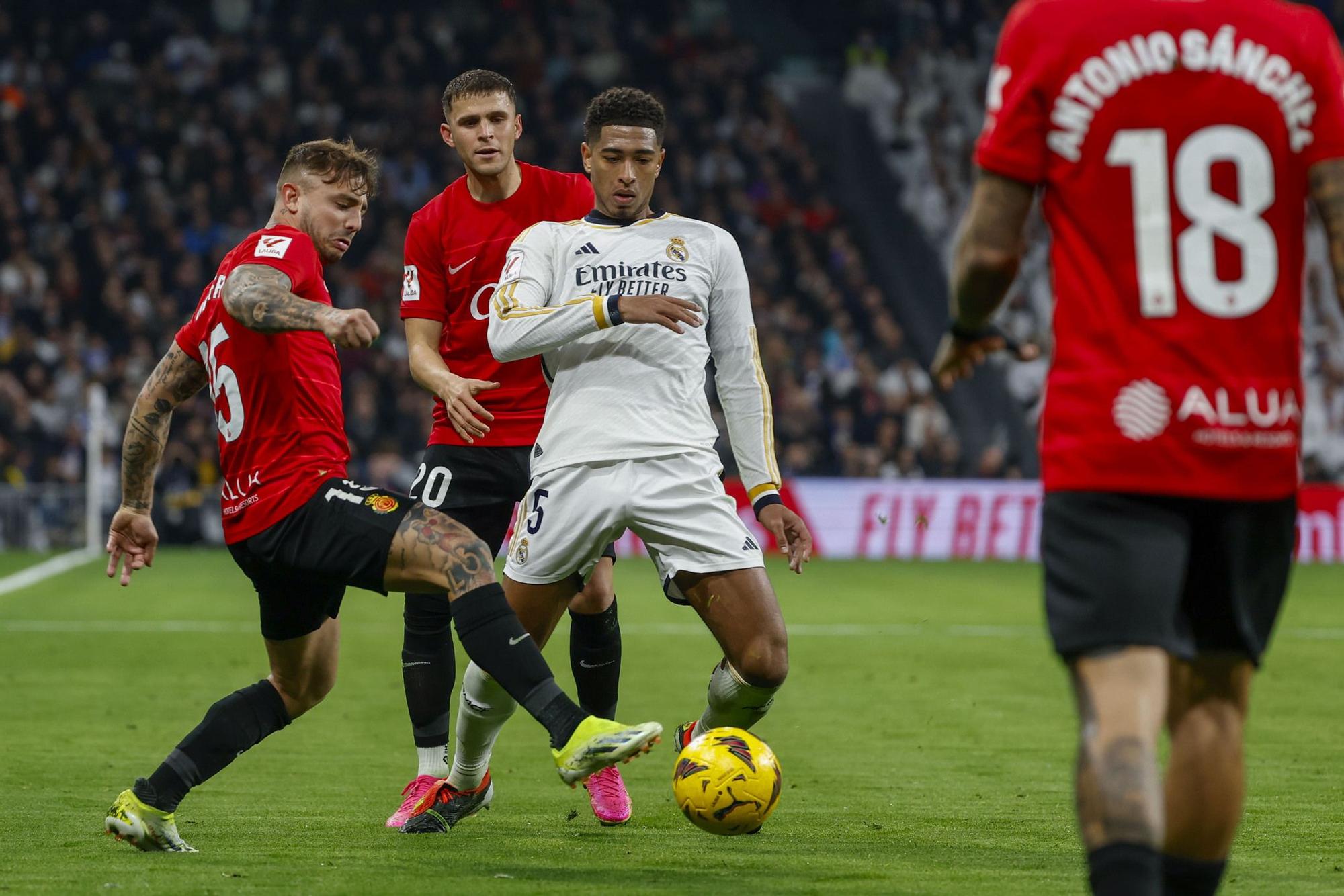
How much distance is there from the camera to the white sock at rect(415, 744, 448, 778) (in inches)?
245

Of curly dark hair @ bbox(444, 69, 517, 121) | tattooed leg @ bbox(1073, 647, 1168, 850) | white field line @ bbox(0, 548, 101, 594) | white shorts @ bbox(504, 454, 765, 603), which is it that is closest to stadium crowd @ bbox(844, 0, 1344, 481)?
white field line @ bbox(0, 548, 101, 594)

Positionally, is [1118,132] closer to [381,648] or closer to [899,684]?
[899,684]

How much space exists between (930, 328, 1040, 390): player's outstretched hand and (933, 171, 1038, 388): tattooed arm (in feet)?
→ 0.07

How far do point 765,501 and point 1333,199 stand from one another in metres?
2.65

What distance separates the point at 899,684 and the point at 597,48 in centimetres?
2022

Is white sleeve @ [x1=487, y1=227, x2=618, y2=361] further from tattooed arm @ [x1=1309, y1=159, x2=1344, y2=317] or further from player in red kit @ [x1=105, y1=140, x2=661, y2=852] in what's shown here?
tattooed arm @ [x1=1309, y1=159, x2=1344, y2=317]

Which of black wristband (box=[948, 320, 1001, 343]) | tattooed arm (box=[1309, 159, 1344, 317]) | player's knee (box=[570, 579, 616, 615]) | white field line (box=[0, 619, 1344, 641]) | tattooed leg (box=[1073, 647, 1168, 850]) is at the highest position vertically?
tattooed arm (box=[1309, 159, 1344, 317])

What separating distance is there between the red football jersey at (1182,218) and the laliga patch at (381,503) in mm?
2405

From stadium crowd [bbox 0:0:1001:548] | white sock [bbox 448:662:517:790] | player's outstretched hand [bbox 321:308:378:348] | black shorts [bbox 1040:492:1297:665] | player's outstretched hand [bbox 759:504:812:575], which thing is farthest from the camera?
stadium crowd [bbox 0:0:1001:548]

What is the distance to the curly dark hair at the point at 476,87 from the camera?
6.40 metres

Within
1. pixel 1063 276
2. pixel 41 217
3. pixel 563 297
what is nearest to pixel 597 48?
pixel 41 217

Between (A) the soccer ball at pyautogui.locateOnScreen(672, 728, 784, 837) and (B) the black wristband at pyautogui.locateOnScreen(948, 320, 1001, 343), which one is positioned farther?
(A) the soccer ball at pyautogui.locateOnScreen(672, 728, 784, 837)

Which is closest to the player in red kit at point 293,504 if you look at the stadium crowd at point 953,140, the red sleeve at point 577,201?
the red sleeve at point 577,201

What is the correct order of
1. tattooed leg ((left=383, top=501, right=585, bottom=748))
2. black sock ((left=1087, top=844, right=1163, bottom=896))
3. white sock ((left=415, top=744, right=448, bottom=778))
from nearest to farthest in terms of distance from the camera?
black sock ((left=1087, top=844, right=1163, bottom=896)) < tattooed leg ((left=383, top=501, right=585, bottom=748)) < white sock ((left=415, top=744, right=448, bottom=778))
